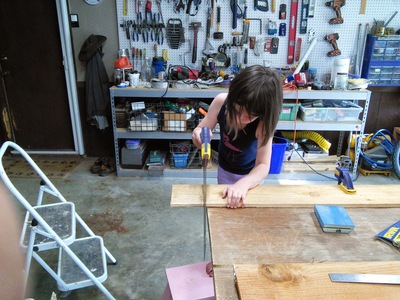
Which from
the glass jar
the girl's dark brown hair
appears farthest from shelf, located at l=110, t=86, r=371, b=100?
Answer: the girl's dark brown hair

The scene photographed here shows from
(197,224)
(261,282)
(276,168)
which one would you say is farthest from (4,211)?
(276,168)

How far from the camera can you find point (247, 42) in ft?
10.7

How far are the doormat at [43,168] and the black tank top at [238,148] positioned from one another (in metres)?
2.27

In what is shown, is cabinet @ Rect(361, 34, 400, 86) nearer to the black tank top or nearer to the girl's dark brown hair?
the black tank top

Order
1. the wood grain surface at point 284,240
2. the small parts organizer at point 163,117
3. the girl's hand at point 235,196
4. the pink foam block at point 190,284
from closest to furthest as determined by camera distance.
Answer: the wood grain surface at point 284,240
the girl's hand at point 235,196
the pink foam block at point 190,284
the small parts organizer at point 163,117

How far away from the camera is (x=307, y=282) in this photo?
0.77 meters

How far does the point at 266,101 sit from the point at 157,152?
2.40 meters

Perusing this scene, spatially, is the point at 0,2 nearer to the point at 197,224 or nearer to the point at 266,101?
the point at 197,224

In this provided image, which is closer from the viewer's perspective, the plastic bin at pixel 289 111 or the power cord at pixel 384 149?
the plastic bin at pixel 289 111

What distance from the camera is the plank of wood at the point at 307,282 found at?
741 mm

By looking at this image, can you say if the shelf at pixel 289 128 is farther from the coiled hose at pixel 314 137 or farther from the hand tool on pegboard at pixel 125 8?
the hand tool on pegboard at pixel 125 8

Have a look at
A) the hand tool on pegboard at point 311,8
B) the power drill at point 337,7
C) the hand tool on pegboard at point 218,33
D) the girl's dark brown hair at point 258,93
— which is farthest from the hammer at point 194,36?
the girl's dark brown hair at point 258,93

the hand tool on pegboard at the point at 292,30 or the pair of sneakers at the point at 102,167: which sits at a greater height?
the hand tool on pegboard at the point at 292,30

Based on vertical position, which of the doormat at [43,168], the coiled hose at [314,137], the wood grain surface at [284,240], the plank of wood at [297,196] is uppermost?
the plank of wood at [297,196]
